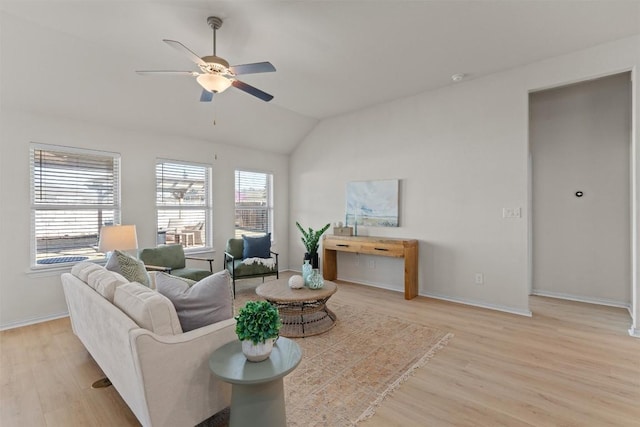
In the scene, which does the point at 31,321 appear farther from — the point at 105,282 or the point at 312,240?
the point at 312,240

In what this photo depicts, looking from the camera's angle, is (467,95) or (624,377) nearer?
(624,377)

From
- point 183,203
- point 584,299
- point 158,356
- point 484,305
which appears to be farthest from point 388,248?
point 158,356

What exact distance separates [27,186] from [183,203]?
Answer: 1.89 metres

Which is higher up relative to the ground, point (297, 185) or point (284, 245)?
point (297, 185)

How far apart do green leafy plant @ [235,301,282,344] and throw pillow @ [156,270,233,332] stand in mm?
304

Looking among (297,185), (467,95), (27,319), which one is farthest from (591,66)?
(27,319)

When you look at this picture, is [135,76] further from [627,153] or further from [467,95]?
[627,153]

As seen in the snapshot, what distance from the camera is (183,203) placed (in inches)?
199

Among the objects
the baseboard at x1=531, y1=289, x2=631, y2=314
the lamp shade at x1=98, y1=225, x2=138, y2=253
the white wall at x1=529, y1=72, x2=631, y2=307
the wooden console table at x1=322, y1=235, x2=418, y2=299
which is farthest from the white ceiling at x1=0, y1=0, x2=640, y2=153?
the baseboard at x1=531, y1=289, x2=631, y2=314

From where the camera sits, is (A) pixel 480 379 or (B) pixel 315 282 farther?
(B) pixel 315 282

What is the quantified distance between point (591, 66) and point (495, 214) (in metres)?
1.87

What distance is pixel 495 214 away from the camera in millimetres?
3969

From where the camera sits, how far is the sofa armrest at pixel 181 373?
1506 mm

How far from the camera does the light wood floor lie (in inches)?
76.9
